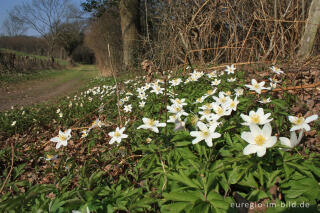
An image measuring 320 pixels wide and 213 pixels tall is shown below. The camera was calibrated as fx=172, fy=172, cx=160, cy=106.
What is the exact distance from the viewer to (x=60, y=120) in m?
3.57

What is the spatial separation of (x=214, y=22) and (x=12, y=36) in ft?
188

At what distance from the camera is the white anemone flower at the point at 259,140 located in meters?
0.92

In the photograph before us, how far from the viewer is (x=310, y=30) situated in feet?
10.0

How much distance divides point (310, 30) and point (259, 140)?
3.35 m

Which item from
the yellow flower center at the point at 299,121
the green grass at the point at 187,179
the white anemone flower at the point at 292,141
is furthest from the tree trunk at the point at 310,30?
the white anemone flower at the point at 292,141

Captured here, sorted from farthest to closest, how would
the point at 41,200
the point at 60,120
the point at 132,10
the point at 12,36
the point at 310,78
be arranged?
the point at 12,36 → the point at 132,10 → the point at 60,120 → the point at 310,78 → the point at 41,200

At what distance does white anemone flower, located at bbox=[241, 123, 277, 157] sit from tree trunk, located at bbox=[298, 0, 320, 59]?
315 cm

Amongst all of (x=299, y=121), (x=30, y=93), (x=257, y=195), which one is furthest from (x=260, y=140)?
(x=30, y=93)

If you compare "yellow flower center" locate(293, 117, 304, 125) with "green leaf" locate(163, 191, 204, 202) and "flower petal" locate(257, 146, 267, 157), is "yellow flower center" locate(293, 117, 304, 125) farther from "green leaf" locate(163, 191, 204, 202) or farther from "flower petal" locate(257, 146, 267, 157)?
"green leaf" locate(163, 191, 204, 202)

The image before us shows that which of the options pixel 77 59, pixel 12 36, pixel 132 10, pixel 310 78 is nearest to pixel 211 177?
pixel 310 78

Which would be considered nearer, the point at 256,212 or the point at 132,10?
the point at 256,212

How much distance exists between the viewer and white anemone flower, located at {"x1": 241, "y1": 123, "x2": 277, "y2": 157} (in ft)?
3.01

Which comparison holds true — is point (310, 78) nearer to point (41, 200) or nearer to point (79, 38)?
point (41, 200)

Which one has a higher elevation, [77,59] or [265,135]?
[77,59]
